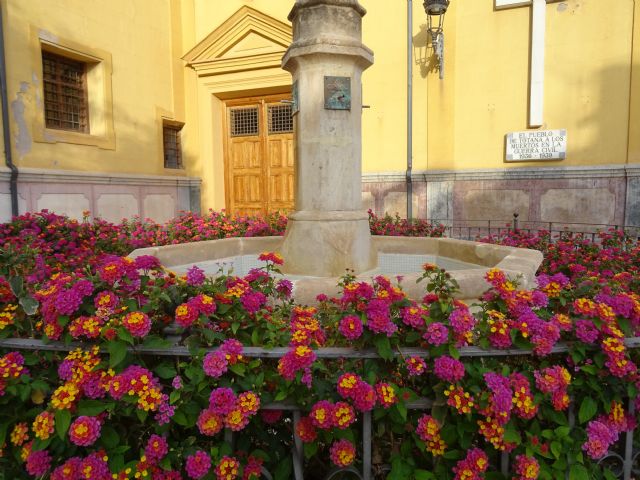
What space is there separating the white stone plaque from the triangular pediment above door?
5.36 metres

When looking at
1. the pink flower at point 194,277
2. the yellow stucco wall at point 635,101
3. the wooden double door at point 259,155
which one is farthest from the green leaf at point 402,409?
the wooden double door at point 259,155

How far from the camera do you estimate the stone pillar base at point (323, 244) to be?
3627 mm

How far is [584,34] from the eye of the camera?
816cm

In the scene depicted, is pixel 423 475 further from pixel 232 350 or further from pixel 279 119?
pixel 279 119

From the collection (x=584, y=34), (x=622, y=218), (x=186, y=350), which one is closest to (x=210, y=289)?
(x=186, y=350)

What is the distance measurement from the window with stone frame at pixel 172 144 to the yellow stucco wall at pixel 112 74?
0.48 m

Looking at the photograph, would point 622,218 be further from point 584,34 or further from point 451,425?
point 451,425

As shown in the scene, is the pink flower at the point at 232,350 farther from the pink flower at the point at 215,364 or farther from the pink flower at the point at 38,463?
the pink flower at the point at 38,463

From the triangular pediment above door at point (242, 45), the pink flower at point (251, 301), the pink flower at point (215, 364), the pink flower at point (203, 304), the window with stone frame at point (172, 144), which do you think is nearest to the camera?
the pink flower at point (215, 364)

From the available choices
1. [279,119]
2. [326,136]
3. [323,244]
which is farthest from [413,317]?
[279,119]

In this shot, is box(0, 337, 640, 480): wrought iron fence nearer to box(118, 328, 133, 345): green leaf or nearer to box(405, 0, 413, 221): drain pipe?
box(118, 328, 133, 345): green leaf

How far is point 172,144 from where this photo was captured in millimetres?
11250

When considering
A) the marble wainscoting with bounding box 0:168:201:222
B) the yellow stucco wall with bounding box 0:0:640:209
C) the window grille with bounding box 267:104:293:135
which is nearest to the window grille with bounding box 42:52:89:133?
the yellow stucco wall with bounding box 0:0:640:209

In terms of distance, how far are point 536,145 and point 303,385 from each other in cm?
858
